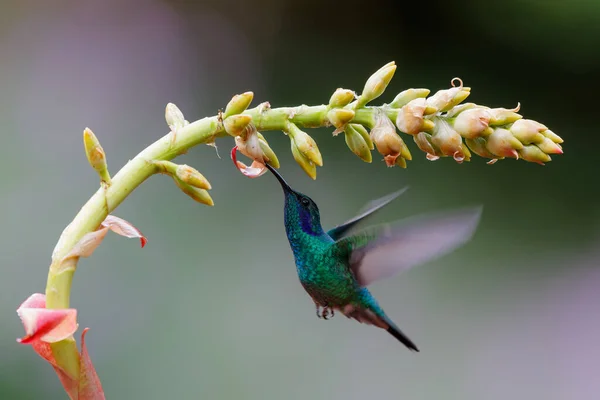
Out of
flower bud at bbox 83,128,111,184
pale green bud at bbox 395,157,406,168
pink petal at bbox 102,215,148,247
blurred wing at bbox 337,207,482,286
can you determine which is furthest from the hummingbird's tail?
flower bud at bbox 83,128,111,184

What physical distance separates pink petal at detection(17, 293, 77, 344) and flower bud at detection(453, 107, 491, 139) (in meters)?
0.72

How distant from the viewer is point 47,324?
111cm

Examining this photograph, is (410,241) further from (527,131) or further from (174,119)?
(174,119)

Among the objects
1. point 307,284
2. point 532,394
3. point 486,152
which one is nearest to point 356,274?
point 307,284

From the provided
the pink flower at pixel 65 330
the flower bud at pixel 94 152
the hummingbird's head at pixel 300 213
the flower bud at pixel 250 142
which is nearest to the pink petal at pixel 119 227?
the pink flower at pixel 65 330

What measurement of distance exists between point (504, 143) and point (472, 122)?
67 mm

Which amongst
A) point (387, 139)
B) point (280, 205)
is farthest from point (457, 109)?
point (280, 205)

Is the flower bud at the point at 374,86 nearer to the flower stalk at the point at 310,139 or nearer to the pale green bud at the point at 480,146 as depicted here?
the flower stalk at the point at 310,139

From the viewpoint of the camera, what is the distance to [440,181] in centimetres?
488

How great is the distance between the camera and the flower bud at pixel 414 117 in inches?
47.1

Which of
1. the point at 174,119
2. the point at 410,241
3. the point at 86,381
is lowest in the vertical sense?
the point at 86,381

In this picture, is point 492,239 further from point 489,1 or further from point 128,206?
point 128,206

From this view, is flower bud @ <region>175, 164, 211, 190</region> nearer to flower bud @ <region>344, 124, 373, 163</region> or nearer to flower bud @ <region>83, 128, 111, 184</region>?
flower bud @ <region>83, 128, 111, 184</region>

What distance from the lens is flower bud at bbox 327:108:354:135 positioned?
120 centimetres
